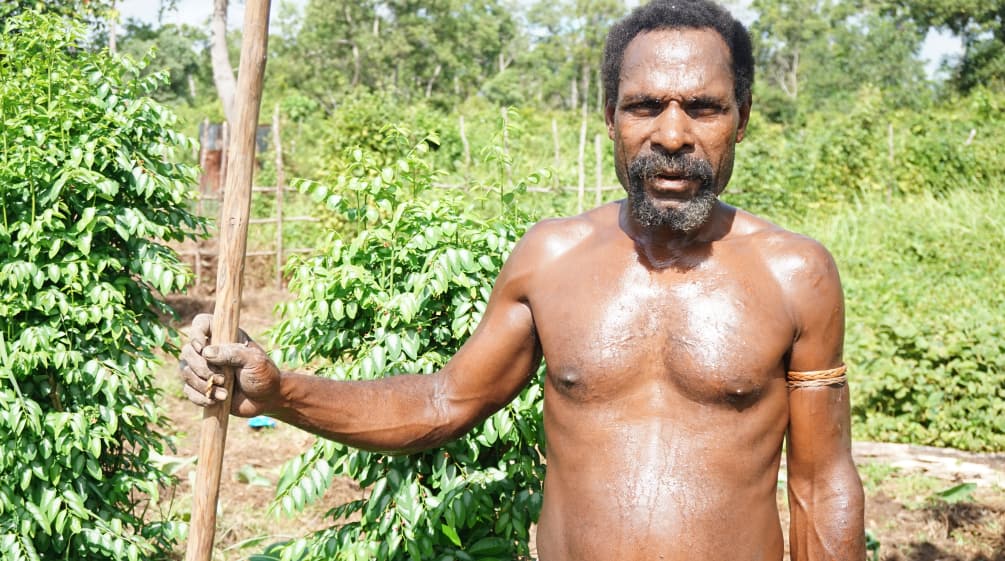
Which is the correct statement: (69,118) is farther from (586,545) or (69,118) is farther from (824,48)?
(824,48)

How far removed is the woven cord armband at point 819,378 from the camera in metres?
1.78

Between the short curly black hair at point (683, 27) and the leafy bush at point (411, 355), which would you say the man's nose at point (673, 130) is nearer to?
the short curly black hair at point (683, 27)

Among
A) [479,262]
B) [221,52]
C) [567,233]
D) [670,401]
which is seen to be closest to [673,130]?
[567,233]

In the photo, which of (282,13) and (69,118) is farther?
(282,13)

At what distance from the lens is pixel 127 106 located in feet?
11.5

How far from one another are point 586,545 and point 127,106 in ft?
8.41

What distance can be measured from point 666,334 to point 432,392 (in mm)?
563

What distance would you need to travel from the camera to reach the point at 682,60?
1783mm

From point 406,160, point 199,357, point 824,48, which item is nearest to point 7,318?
point 406,160

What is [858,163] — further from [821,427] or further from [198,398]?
[198,398]

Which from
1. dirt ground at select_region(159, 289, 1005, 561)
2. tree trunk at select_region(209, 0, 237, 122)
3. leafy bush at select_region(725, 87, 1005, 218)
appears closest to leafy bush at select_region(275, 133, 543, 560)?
dirt ground at select_region(159, 289, 1005, 561)

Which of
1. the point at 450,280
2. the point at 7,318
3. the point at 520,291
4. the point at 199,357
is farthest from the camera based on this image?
the point at 7,318

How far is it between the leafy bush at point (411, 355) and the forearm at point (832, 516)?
1031 millimetres

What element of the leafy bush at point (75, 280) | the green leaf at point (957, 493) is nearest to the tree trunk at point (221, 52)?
the leafy bush at point (75, 280)
